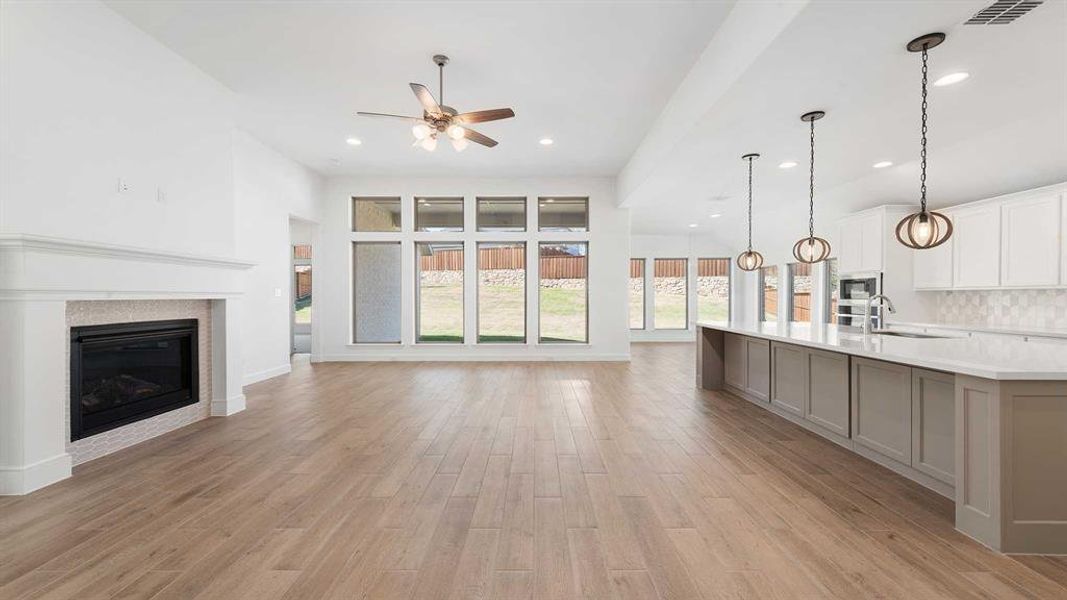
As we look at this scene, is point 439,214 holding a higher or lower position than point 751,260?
higher

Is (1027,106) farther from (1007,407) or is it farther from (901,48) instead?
(1007,407)

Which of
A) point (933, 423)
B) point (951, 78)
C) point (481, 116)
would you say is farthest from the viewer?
point (481, 116)

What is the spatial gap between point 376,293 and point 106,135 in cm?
501

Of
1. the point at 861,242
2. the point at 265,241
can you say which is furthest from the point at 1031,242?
the point at 265,241

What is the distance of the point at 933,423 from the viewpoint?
8.72 feet

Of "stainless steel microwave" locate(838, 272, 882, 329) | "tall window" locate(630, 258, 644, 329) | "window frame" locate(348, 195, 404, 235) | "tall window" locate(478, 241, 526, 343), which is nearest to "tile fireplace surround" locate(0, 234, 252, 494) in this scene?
"window frame" locate(348, 195, 404, 235)

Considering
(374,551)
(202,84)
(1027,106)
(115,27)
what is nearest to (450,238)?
(202,84)

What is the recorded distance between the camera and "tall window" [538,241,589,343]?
828 centimetres

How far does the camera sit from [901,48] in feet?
9.27

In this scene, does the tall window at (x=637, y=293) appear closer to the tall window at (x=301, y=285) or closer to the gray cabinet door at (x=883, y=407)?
the tall window at (x=301, y=285)

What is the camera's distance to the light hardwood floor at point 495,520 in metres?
1.82

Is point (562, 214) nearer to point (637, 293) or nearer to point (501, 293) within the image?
point (501, 293)

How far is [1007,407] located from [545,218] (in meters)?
6.88

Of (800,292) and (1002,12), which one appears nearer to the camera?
(1002,12)
